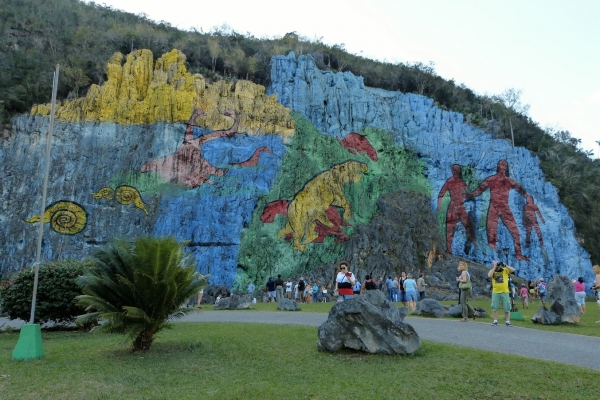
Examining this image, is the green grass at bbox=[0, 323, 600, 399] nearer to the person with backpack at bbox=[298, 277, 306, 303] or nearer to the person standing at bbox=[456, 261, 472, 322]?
the person standing at bbox=[456, 261, 472, 322]

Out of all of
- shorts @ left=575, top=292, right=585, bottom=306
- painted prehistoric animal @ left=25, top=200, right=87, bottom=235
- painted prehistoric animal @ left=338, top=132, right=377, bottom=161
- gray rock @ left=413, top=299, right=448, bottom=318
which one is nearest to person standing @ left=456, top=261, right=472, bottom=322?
gray rock @ left=413, top=299, right=448, bottom=318

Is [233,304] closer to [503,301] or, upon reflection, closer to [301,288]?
[301,288]

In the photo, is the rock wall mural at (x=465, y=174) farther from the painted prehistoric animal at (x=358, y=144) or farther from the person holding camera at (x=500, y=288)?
the person holding camera at (x=500, y=288)

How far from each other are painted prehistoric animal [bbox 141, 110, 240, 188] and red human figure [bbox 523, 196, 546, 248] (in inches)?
919

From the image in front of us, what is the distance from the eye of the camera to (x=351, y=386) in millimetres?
6703

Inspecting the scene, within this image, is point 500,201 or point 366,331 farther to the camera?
point 500,201

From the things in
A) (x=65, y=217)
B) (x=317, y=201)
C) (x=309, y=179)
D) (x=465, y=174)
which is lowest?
(x=65, y=217)

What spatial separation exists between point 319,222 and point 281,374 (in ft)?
85.1

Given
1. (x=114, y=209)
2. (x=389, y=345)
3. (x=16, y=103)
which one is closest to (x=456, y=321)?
(x=389, y=345)

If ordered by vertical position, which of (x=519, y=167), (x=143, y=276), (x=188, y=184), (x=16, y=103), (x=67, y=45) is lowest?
(x=143, y=276)

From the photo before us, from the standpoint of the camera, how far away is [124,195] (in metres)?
31.4

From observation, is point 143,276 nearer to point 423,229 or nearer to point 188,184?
point 188,184

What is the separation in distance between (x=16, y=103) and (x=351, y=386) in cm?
3610

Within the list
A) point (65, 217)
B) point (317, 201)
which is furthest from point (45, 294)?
point (317, 201)
